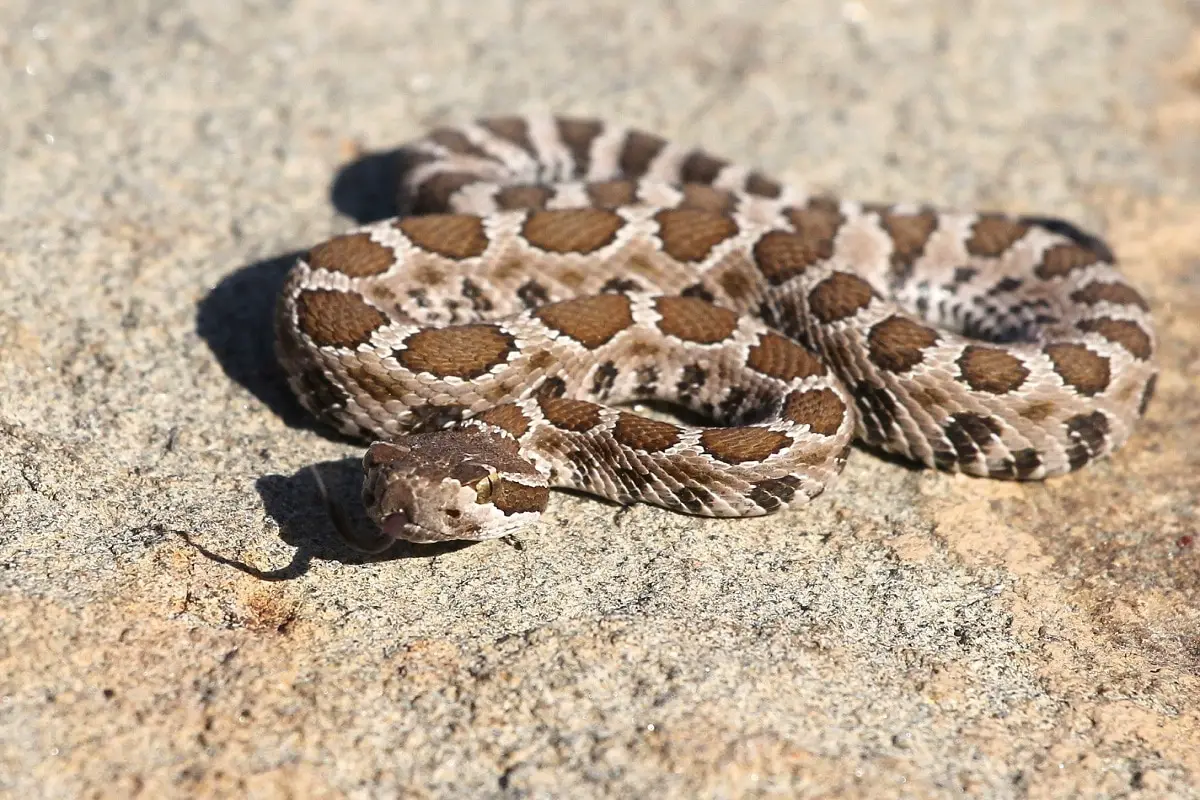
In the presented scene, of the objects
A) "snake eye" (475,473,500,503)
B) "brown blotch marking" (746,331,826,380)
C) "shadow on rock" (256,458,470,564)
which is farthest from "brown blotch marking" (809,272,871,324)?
"shadow on rock" (256,458,470,564)

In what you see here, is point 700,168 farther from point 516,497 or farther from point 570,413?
point 516,497

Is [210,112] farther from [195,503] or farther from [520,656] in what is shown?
[520,656]

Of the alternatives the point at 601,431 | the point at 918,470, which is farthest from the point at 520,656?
the point at 918,470

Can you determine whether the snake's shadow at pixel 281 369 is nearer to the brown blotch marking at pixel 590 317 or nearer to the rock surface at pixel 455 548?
the rock surface at pixel 455 548

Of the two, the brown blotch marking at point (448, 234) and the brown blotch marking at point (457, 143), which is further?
the brown blotch marking at point (457, 143)

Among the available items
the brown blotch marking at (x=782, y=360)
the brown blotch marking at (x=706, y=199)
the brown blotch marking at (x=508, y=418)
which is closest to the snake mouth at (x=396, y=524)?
the brown blotch marking at (x=508, y=418)

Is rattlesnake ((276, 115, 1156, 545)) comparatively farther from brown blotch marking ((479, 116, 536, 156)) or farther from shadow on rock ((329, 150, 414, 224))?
brown blotch marking ((479, 116, 536, 156))
